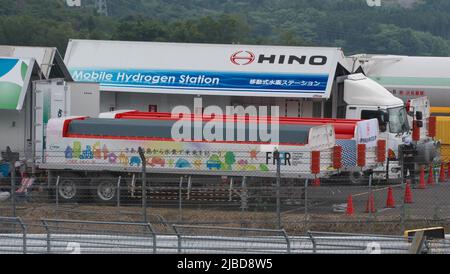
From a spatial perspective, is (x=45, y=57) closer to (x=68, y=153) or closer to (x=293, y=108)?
(x=68, y=153)

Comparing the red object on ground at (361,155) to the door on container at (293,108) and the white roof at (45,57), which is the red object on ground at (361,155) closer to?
the white roof at (45,57)

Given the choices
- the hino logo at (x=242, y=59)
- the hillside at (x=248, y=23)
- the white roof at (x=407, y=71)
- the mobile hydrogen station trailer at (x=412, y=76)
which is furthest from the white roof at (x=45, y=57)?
the hillside at (x=248, y=23)

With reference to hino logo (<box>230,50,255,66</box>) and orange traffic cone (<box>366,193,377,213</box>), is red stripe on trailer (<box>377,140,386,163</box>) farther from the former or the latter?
hino logo (<box>230,50,255,66</box>)

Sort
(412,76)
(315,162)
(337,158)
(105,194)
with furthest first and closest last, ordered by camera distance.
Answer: (412,76) < (105,194) < (337,158) < (315,162)

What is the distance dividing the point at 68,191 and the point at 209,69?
11.2 meters

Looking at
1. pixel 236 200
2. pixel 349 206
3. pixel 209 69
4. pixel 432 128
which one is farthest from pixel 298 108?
pixel 349 206

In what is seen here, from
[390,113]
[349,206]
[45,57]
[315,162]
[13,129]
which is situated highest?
[45,57]

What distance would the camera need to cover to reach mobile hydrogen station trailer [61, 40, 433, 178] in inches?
1336

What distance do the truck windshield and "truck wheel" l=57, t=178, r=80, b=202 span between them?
385 inches

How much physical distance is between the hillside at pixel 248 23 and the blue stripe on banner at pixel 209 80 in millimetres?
33599

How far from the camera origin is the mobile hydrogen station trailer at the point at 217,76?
3394 centimetres

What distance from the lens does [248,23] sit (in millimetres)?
110750

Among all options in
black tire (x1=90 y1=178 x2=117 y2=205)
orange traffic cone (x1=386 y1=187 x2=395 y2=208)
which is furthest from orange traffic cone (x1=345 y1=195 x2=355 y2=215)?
black tire (x1=90 y1=178 x2=117 y2=205)

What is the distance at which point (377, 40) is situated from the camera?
106 m
